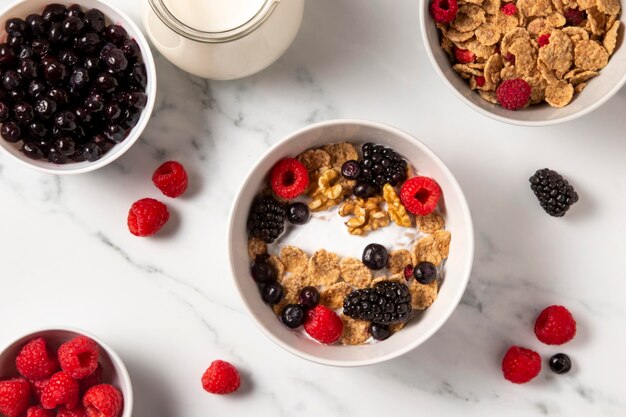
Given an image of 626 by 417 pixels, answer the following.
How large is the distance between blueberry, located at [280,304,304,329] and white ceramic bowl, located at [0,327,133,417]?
0.26m

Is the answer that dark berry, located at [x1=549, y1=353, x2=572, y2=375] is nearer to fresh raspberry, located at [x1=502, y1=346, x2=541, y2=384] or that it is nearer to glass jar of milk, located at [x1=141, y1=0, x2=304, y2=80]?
fresh raspberry, located at [x1=502, y1=346, x2=541, y2=384]

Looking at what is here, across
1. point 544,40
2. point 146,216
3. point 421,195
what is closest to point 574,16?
point 544,40

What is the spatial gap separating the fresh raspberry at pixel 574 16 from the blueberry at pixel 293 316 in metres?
0.60

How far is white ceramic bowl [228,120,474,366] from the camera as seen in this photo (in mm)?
1195

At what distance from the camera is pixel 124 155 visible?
4.36ft

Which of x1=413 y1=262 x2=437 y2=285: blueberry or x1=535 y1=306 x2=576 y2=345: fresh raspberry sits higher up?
x1=413 y1=262 x2=437 y2=285: blueberry

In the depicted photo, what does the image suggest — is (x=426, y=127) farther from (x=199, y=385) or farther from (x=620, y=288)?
(x=199, y=385)

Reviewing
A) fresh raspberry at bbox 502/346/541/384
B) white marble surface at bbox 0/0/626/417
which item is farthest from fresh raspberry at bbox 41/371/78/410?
fresh raspberry at bbox 502/346/541/384

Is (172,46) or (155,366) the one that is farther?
(155,366)

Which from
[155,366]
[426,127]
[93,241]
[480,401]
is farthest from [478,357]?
[93,241]

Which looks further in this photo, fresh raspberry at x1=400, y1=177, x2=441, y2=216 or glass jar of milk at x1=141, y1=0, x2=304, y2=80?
fresh raspberry at x1=400, y1=177, x2=441, y2=216

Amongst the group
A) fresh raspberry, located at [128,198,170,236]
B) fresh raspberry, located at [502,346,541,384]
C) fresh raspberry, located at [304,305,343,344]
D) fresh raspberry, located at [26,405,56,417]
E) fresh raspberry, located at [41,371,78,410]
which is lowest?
fresh raspberry, located at [26,405,56,417]

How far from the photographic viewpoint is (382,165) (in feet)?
4.10

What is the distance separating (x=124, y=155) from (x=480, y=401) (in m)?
0.71
